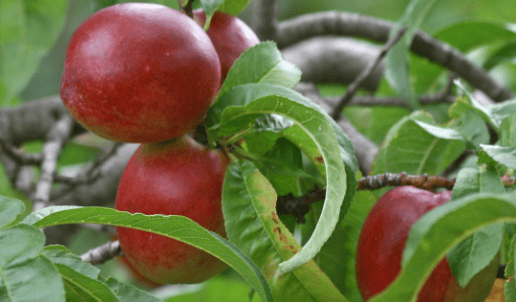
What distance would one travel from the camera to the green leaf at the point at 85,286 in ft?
1.13

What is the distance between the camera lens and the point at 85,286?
0.35 meters

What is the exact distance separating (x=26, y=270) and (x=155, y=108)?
6.7 inches

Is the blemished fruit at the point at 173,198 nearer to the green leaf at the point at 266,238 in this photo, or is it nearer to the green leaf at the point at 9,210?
the green leaf at the point at 266,238

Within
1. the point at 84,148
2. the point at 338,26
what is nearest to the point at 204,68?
the point at 338,26

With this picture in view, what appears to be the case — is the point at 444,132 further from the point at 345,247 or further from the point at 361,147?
the point at 361,147

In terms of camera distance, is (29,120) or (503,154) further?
(29,120)

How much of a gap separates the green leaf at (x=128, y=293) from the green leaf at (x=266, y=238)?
94mm

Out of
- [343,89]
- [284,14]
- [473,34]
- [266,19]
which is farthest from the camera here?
[284,14]

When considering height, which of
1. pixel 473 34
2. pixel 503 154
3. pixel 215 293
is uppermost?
pixel 503 154

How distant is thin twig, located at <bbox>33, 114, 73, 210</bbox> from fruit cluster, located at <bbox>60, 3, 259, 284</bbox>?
34 centimetres

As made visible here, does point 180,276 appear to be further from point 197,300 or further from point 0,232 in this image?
point 197,300

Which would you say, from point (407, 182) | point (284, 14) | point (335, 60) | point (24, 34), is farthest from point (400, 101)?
point (284, 14)

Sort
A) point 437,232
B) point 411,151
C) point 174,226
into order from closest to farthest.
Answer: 1. point 437,232
2. point 174,226
3. point 411,151

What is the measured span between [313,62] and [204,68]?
0.91 metres
